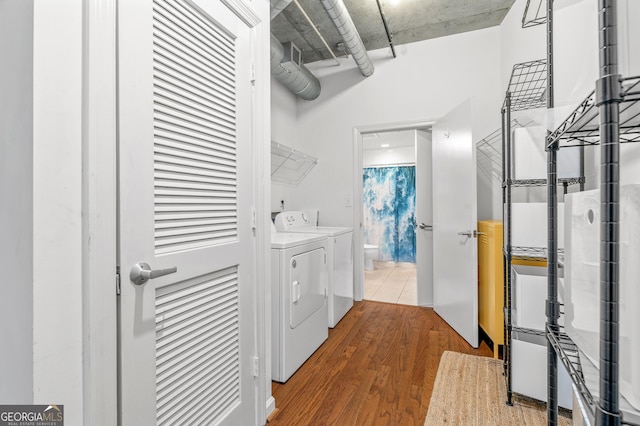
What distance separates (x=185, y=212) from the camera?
1.11m

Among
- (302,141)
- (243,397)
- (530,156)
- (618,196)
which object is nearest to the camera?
(618,196)

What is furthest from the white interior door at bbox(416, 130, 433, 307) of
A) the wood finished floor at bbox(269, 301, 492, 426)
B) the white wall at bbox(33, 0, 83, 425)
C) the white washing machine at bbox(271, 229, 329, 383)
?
the white wall at bbox(33, 0, 83, 425)

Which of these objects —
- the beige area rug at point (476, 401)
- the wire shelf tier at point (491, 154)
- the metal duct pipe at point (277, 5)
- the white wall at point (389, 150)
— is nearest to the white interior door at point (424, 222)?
→ the wire shelf tier at point (491, 154)

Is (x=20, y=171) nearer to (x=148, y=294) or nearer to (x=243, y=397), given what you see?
(x=148, y=294)

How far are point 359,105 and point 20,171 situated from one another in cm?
308

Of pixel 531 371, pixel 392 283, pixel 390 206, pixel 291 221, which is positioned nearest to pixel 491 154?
pixel 531 371

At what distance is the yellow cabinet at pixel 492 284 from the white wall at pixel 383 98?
3.70 feet

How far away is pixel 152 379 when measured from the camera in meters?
0.96

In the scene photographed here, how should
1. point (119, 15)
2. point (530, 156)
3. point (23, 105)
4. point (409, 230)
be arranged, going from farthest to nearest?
point (409, 230) < point (530, 156) < point (119, 15) < point (23, 105)

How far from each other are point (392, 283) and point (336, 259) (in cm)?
184

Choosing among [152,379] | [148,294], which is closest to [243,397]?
[152,379]

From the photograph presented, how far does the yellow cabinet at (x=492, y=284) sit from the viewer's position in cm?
212

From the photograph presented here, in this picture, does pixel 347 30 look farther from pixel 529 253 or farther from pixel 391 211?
pixel 391 211

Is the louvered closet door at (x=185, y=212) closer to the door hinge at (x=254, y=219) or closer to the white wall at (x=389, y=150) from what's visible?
the door hinge at (x=254, y=219)
